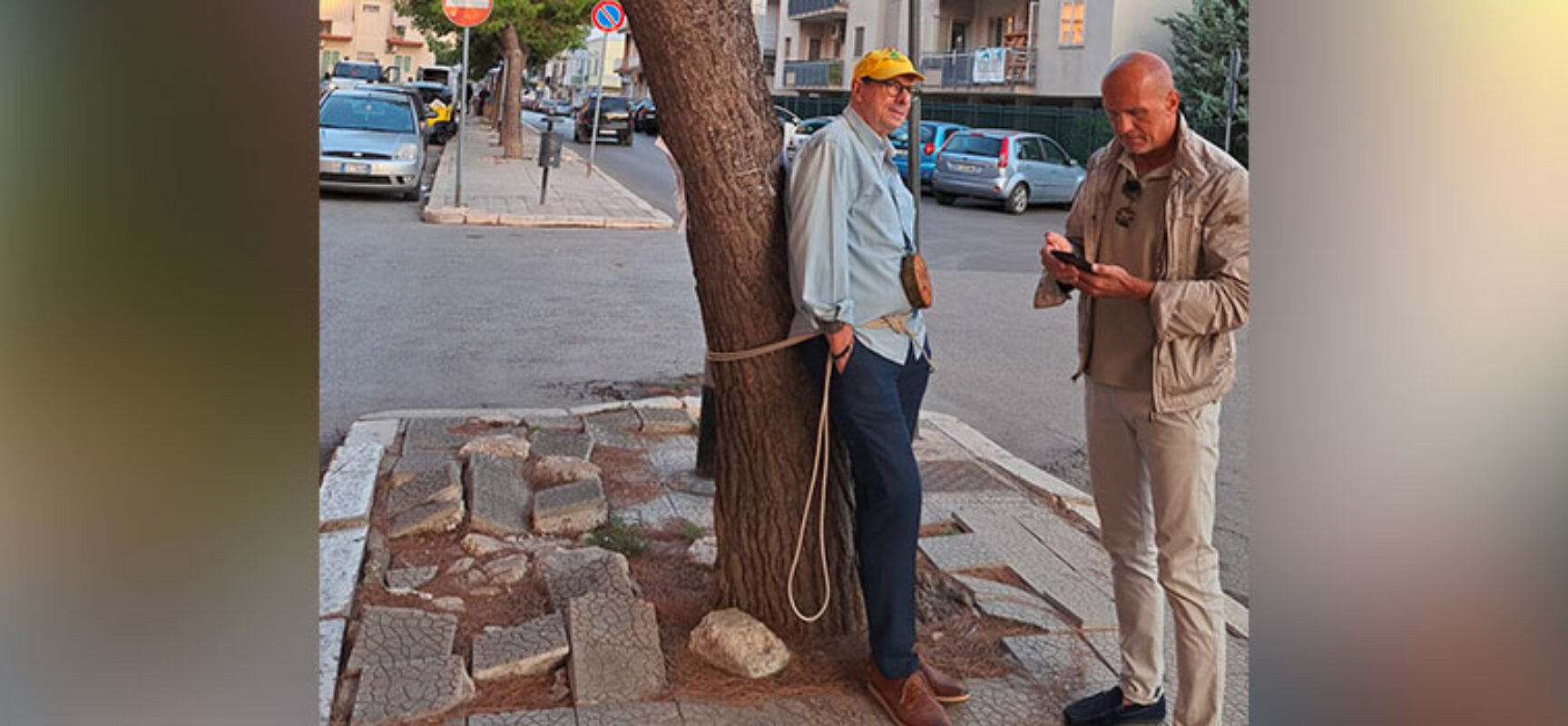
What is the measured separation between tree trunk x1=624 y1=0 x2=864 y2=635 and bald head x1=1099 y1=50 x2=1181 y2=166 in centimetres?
111

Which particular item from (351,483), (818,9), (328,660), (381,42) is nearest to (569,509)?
(351,483)

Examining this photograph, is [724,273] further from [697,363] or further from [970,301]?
[970,301]

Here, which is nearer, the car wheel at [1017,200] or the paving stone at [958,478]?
the paving stone at [958,478]

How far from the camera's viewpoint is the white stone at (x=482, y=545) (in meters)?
5.01

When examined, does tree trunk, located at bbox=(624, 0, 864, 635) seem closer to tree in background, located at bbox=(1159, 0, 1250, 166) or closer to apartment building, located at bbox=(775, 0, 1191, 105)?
apartment building, located at bbox=(775, 0, 1191, 105)

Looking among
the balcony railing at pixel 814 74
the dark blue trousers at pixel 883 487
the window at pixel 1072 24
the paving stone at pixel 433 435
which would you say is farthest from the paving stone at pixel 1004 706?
the balcony railing at pixel 814 74

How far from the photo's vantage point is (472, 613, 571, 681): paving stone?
393cm

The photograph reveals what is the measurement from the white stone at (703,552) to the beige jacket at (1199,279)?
220 centimetres

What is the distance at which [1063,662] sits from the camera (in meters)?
4.28

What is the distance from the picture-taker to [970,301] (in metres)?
12.9

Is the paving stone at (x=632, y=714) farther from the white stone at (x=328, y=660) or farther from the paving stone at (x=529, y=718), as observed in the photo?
the white stone at (x=328, y=660)

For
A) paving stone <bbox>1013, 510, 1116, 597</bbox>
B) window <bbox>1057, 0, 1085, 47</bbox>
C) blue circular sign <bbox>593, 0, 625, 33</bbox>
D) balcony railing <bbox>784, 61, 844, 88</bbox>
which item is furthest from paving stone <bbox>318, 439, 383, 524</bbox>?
balcony railing <bbox>784, 61, 844, 88</bbox>
